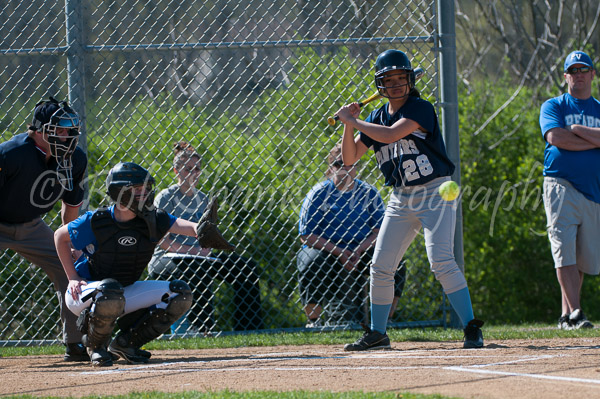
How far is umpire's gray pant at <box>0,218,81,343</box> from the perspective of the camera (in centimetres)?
501

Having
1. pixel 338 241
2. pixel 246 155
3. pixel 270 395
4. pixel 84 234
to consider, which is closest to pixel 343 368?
pixel 270 395

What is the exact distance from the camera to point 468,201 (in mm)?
8477

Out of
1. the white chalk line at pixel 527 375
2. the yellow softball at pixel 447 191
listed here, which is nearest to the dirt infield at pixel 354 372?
the white chalk line at pixel 527 375

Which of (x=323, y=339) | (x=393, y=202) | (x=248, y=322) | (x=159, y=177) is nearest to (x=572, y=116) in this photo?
(x=393, y=202)

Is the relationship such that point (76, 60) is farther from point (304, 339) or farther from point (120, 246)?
point (304, 339)

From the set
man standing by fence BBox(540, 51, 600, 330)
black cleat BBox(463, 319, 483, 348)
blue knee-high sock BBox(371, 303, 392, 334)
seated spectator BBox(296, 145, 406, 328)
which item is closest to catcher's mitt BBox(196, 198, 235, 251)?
blue knee-high sock BBox(371, 303, 392, 334)

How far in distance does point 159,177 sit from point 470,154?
3.51 meters

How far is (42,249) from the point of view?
5.11 meters

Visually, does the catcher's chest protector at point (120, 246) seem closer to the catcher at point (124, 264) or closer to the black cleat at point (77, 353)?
the catcher at point (124, 264)

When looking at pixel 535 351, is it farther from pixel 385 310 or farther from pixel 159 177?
pixel 159 177

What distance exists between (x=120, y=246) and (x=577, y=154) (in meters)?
3.53

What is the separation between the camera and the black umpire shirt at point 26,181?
16.0ft

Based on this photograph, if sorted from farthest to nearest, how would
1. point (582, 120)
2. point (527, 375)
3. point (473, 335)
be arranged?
point (582, 120)
point (473, 335)
point (527, 375)

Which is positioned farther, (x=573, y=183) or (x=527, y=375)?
(x=573, y=183)
